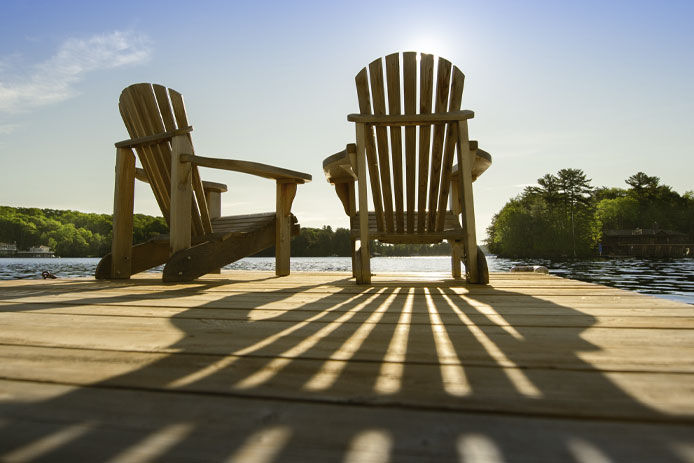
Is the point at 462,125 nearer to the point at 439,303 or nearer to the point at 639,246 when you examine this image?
the point at 439,303

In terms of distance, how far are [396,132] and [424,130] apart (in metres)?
0.20

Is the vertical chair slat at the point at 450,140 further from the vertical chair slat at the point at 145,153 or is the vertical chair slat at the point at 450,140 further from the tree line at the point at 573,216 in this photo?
the tree line at the point at 573,216

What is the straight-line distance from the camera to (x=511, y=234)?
4662cm

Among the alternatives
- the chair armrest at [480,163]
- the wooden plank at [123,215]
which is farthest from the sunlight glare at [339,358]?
the wooden plank at [123,215]

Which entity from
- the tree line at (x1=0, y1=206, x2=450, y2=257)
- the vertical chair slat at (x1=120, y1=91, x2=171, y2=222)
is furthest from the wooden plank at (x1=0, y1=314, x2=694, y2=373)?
the tree line at (x1=0, y1=206, x2=450, y2=257)

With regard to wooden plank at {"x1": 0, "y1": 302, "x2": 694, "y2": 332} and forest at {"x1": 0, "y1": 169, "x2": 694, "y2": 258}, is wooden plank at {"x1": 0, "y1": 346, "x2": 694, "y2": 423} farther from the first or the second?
forest at {"x1": 0, "y1": 169, "x2": 694, "y2": 258}

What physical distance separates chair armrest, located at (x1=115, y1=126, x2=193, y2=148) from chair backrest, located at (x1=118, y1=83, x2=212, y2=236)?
4 cm

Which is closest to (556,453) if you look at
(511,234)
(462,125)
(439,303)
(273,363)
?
(273,363)

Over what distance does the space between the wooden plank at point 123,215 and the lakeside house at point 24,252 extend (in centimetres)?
6541

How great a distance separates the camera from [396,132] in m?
2.79

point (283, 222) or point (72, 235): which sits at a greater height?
point (72, 235)

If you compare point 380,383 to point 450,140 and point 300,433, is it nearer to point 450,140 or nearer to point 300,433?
point 300,433

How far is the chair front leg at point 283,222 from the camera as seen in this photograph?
350cm

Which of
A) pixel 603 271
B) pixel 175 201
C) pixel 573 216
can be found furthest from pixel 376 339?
pixel 573 216
